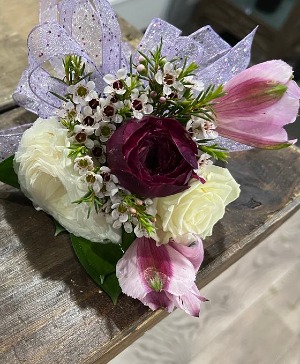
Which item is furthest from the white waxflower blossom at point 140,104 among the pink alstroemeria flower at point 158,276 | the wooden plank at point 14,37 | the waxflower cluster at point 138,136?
the wooden plank at point 14,37

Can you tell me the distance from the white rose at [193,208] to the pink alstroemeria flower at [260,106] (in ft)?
0.20

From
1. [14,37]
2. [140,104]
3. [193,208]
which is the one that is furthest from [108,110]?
[14,37]

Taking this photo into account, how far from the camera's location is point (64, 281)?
596 mm

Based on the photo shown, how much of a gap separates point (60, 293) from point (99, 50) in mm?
305

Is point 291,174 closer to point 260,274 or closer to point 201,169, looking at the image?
point 260,274

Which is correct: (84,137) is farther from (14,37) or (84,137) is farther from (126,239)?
(14,37)

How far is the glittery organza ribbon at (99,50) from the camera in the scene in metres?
0.58

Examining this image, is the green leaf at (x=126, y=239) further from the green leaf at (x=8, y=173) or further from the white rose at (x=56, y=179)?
the green leaf at (x=8, y=173)

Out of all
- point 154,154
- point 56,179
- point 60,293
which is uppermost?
point 154,154

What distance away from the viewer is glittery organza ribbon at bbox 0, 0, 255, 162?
578mm

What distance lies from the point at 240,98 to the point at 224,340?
18.4 inches

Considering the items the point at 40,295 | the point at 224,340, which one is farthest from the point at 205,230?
the point at 224,340

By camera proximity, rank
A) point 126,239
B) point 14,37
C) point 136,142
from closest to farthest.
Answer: point 136,142 < point 126,239 < point 14,37

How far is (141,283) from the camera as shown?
20.9 inches
